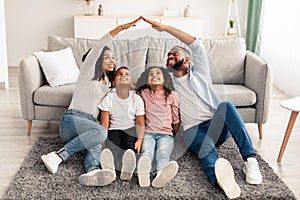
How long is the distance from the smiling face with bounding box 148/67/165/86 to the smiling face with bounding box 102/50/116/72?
215 mm

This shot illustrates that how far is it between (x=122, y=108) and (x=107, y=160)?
0.31m

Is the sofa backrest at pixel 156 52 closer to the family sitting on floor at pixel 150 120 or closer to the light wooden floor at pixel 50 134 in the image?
the family sitting on floor at pixel 150 120

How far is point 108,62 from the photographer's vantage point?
268cm

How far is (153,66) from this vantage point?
269cm

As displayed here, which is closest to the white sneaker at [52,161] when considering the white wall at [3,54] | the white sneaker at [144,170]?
the white sneaker at [144,170]

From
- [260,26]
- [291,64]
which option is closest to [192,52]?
[291,64]

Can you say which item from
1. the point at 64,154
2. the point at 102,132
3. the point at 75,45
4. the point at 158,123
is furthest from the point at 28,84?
the point at 158,123

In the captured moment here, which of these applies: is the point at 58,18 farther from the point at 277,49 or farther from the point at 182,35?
the point at 182,35

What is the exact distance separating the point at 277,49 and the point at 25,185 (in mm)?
3589

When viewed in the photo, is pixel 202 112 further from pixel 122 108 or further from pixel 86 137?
pixel 86 137

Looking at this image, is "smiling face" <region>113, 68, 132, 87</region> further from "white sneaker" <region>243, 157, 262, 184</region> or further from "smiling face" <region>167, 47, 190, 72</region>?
"white sneaker" <region>243, 157, 262, 184</region>

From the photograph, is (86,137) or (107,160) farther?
(86,137)

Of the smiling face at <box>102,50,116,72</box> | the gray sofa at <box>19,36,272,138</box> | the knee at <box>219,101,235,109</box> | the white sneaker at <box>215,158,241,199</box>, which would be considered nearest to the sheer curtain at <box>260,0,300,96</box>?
the gray sofa at <box>19,36,272,138</box>

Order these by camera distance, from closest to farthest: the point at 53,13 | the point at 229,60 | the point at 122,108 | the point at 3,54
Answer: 1. the point at 122,108
2. the point at 229,60
3. the point at 3,54
4. the point at 53,13
